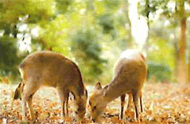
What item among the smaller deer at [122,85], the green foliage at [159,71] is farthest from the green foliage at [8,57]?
the green foliage at [159,71]

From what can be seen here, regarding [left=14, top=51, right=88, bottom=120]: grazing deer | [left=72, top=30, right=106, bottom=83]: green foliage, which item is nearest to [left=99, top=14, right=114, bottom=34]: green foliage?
[left=72, top=30, right=106, bottom=83]: green foliage

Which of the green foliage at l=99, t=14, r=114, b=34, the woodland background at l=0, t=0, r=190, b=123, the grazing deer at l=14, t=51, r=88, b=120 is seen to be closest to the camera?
the grazing deer at l=14, t=51, r=88, b=120

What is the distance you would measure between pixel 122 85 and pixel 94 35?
707 centimetres

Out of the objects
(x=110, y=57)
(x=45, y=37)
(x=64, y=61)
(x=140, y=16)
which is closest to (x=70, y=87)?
(x=64, y=61)

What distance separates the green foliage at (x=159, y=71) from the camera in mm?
14766

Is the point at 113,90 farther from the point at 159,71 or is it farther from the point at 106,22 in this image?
the point at 159,71

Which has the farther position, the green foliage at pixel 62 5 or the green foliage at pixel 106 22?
the green foliage at pixel 106 22

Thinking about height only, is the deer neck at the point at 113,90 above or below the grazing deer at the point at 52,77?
below

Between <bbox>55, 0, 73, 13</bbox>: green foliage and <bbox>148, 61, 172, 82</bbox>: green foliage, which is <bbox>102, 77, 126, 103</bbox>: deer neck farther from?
<bbox>148, 61, 172, 82</bbox>: green foliage

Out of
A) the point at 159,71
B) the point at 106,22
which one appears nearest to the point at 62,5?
the point at 106,22

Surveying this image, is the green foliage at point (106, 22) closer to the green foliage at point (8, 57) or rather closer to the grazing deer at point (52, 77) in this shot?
the green foliage at point (8, 57)

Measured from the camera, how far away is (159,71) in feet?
48.9

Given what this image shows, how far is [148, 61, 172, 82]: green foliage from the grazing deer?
33.4 feet

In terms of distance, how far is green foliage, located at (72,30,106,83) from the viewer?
1154 cm
